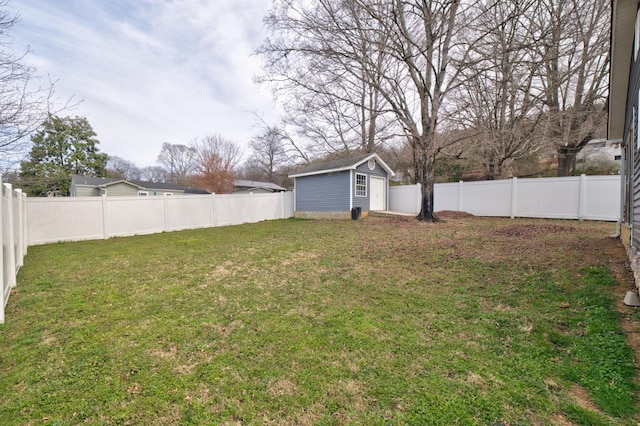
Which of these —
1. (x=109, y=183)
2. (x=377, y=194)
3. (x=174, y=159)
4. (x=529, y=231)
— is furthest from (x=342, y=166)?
(x=174, y=159)

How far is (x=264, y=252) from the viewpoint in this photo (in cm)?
627

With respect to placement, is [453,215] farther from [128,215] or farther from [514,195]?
[128,215]

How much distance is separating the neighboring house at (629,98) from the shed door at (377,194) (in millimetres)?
8849

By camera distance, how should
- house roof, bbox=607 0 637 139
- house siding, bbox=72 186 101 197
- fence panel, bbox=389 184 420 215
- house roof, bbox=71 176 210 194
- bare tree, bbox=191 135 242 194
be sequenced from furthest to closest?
1. bare tree, bbox=191 135 242 194
2. house roof, bbox=71 176 210 194
3. house siding, bbox=72 186 101 197
4. fence panel, bbox=389 184 420 215
5. house roof, bbox=607 0 637 139

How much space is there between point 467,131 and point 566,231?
789cm

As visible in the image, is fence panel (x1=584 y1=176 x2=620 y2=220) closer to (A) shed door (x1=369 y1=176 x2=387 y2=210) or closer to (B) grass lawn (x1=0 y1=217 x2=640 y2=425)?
(B) grass lawn (x1=0 y1=217 x2=640 y2=425)

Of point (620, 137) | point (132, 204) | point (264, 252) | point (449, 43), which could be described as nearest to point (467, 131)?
point (449, 43)

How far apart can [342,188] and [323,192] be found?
1331 millimetres

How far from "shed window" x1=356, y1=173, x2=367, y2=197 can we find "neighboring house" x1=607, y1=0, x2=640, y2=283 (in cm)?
859

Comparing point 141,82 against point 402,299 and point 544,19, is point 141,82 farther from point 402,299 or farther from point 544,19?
point 544,19

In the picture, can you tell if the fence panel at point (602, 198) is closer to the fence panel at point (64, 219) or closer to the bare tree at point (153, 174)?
the fence panel at point (64, 219)

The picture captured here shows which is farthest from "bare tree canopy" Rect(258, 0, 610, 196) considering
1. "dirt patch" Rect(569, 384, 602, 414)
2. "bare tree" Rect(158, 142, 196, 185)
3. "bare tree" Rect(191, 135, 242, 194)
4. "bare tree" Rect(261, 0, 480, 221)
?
"bare tree" Rect(158, 142, 196, 185)

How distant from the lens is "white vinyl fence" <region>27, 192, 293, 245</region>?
8.10 m

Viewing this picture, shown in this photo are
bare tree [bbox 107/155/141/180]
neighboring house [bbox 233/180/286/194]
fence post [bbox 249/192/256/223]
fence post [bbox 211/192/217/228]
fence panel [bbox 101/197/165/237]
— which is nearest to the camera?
fence panel [bbox 101/197/165/237]
